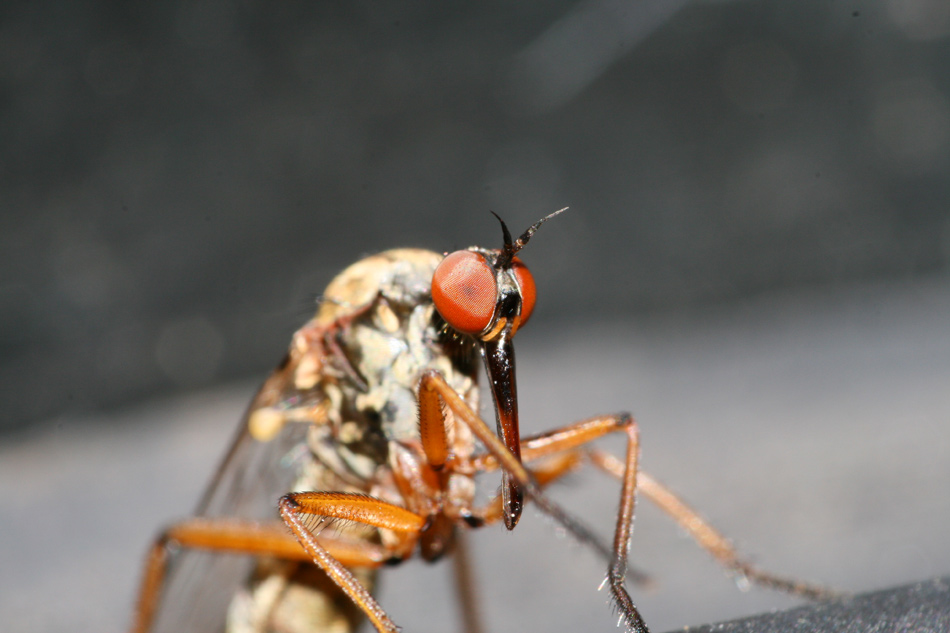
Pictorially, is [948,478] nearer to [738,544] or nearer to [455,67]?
[738,544]

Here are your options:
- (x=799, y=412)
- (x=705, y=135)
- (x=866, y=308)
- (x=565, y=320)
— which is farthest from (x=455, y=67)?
(x=866, y=308)

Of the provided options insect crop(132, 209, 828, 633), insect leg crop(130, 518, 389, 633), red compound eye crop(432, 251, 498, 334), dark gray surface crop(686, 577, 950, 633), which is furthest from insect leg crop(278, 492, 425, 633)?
dark gray surface crop(686, 577, 950, 633)

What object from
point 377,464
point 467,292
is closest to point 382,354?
point 377,464

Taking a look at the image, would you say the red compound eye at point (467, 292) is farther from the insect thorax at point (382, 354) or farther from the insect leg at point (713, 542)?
the insect leg at point (713, 542)

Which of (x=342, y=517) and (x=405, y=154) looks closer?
(x=342, y=517)

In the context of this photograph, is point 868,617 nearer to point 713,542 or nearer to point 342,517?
point 713,542

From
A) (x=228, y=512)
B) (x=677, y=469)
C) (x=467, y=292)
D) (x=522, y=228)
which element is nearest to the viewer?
(x=467, y=292)

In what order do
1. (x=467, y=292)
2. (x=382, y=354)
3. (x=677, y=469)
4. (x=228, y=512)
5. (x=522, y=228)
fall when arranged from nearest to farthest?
(x=467, y=292) < (x=382, y=354) < (x=228, y=512) < (x=677, y=469) < (x=522, y=228)

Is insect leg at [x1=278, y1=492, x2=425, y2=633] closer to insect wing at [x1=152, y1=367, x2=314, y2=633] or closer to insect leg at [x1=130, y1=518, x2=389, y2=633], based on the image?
insect leg at [x1=130, y1=518, x2=389, y2=633]
